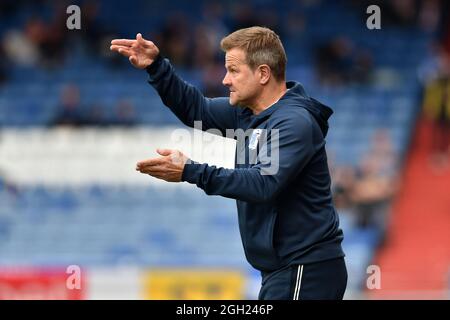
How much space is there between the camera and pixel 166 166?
5020 mm

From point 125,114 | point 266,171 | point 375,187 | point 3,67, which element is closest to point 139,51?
point 266,171

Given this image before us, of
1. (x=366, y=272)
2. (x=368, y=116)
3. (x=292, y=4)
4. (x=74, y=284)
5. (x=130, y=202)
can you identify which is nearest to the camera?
(x=74, y=284)

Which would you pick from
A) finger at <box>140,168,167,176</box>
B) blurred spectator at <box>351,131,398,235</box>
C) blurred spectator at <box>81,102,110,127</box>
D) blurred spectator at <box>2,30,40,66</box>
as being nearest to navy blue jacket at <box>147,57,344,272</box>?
finger at <box>140,168,167,176</box>

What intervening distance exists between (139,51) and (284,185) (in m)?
1.18

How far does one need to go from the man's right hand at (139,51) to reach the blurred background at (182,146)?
652 cm

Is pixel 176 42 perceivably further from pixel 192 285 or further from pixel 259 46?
pixel 259 46

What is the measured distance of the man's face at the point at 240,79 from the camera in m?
5.42

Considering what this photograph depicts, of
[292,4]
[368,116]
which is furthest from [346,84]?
[292,4]

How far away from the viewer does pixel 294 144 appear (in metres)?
5.21

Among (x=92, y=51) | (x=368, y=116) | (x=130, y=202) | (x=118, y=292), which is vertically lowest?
(x=118, y=292)

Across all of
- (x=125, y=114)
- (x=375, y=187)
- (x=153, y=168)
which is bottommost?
(x=375, y=187)

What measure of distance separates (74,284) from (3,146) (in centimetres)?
374
